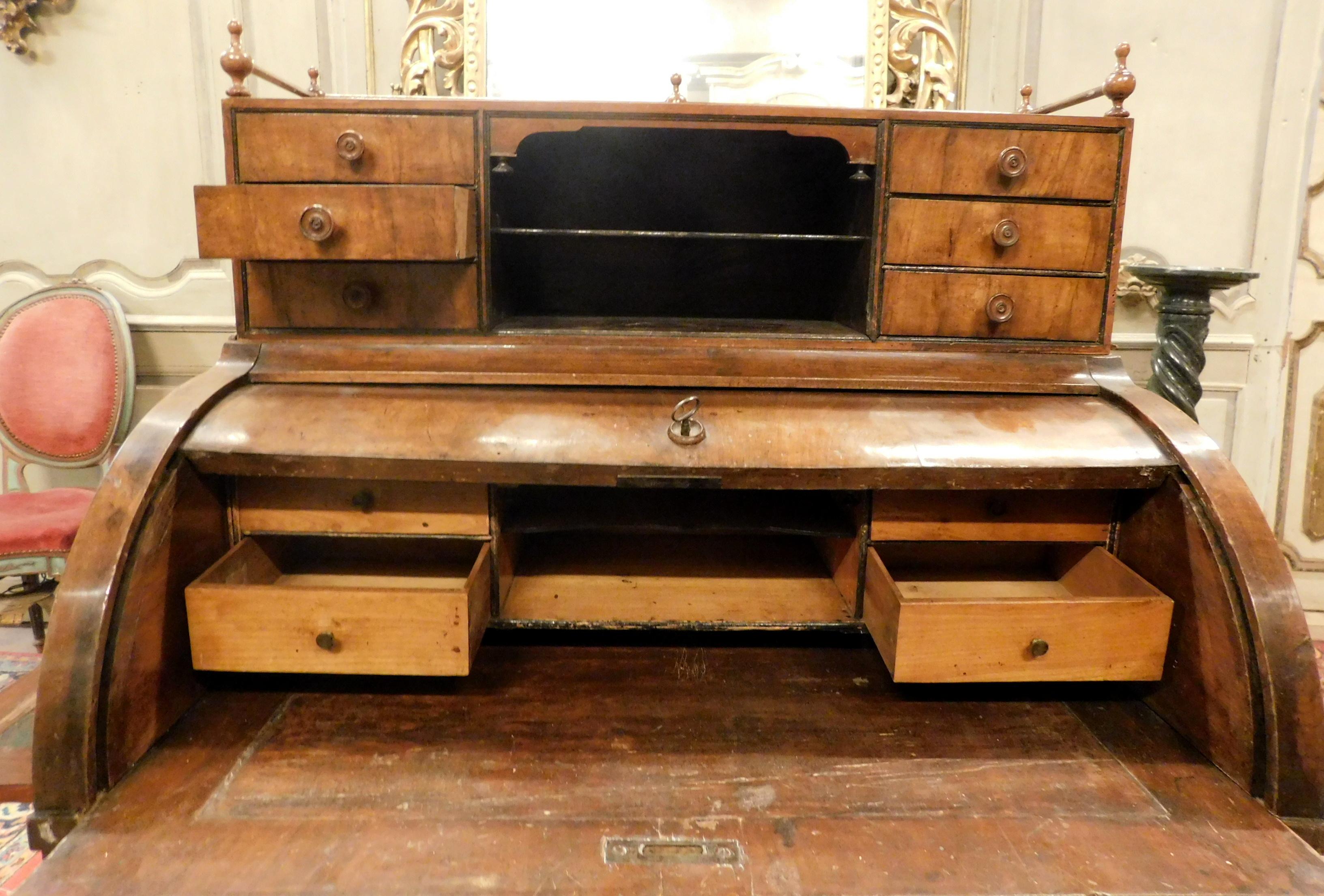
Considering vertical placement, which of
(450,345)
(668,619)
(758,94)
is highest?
(758,94)

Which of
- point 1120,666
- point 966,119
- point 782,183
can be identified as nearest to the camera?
point 1120,666

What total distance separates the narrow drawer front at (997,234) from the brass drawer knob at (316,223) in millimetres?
1010

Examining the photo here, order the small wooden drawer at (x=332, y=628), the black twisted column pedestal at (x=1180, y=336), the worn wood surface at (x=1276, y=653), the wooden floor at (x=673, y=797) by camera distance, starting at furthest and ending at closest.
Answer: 1. the black twisted column pedestal at (x=1180, y=336)
2. the small wooden drawer at (x=332, y=628)
3. the worn wood surface at (x=1276, y=653)
4. the wooden floor at (x=673, y=797)

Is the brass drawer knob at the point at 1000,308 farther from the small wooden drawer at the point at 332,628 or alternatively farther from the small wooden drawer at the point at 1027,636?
the small wooden drawer at the point at 332,628

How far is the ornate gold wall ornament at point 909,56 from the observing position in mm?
1925

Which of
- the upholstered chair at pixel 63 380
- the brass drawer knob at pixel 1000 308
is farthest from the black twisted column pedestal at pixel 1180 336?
the upholstered chair at pixel 63 380

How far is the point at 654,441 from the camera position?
1.29 metres

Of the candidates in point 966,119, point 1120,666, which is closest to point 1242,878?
point 1120,666

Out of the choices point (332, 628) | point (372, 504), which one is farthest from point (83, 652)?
point (372, 504)

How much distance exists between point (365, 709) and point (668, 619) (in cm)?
55

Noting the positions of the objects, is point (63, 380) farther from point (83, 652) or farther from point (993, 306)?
point (993, 306)

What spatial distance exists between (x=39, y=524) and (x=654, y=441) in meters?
1.80

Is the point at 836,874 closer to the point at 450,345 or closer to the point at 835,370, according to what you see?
the point at 835,370

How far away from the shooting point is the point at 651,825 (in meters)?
1.05
